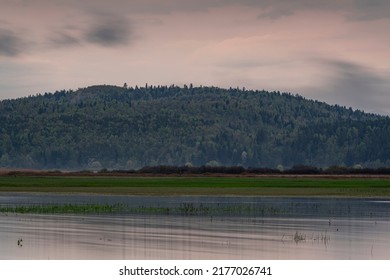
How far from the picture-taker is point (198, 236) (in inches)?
2164

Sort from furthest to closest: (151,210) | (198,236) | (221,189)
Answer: (221,189), (151,210), (198,236)

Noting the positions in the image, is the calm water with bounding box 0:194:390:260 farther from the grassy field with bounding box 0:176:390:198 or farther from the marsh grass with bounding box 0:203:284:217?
the grassy field with bounding box 0:176:390:198

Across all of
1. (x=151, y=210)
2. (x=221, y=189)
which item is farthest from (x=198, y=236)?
(x=221, y=189)

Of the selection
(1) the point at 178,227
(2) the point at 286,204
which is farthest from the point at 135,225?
(2) the point at 286,204

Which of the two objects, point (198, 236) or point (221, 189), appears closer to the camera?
point (198, 236)

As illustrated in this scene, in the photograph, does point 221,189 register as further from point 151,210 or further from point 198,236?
point 198,236

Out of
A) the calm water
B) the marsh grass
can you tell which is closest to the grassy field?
the marsh grass

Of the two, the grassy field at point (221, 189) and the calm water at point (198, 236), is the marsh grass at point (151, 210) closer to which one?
the calm water at point (198, 236)

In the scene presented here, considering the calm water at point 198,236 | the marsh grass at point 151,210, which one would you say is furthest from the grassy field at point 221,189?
the calm water at point 198,236

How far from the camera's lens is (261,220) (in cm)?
6806

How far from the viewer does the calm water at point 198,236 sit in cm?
4684

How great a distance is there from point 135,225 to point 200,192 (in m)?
59.2

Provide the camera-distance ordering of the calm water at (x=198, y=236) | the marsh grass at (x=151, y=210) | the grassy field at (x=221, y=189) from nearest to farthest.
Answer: the calm water at (x=198, y=236) → the marsh grass at (x=151, y=210) → the grassy field at (x=221, y=189)

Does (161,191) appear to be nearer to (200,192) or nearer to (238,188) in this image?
(200,192)
